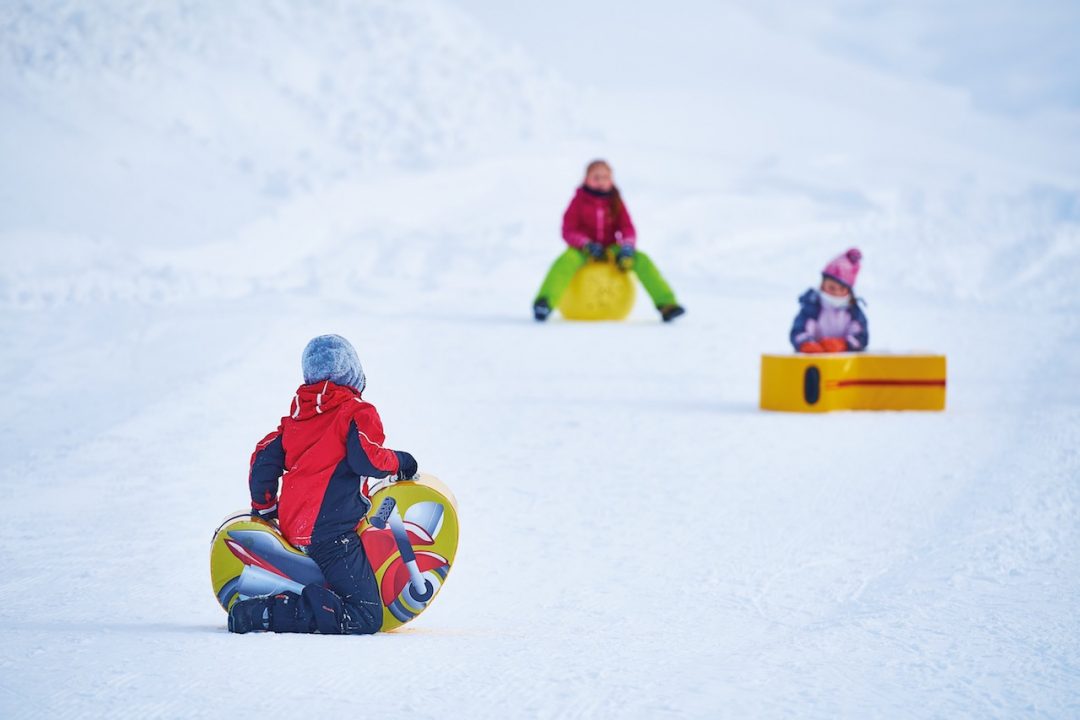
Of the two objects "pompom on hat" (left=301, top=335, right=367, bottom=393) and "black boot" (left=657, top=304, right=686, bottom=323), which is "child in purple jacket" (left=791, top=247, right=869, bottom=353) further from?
"pompom on hat" (left=301, top=335, right=367, bottom=393)

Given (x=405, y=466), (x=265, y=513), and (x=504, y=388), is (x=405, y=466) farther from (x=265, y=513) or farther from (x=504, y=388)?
(x=504, y=388)

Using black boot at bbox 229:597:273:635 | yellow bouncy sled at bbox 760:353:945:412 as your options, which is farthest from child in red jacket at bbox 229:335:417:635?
yellow bouncy sled at bbox 760:353:945:412

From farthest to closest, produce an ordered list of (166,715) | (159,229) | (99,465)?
(159,229) < (99,465) < (166,715)

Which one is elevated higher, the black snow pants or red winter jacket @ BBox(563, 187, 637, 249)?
red winter jacket @ BBox(563, 187, 637, 249)

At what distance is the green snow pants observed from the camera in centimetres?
1042

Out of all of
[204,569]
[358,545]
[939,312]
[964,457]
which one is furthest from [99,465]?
[939,312]

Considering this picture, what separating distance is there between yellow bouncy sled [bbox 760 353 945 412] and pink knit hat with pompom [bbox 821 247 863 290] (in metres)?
0.50

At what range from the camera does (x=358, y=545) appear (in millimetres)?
3723

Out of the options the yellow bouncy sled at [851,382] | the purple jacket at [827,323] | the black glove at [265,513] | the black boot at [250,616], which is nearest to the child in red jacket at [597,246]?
the purple jacket at [827,323]

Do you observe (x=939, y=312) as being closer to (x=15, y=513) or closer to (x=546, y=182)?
(x=546, y=182)

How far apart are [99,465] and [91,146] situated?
1265 cm

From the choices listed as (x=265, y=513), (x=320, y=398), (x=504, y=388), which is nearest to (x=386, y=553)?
(x=265, y=513)

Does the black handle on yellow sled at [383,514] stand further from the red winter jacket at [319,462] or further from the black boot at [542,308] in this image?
the black boot at [542,308]

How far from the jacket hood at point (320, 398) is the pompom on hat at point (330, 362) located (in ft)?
0.05
